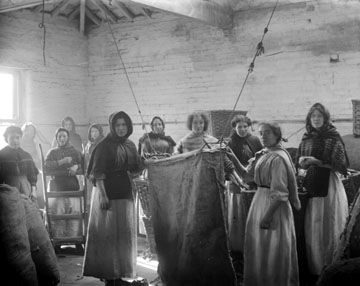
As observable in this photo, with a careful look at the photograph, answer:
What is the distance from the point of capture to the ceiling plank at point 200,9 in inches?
286

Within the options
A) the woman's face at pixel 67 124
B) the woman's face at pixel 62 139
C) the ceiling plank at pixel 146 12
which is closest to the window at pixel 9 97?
the woman's face at pixel 67 124

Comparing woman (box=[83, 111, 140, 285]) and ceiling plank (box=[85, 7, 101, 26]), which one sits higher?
ceiling plank (box=[85, 7, 101, 26])

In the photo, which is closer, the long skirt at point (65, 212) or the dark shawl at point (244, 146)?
the dark shawl at point (244, 146)

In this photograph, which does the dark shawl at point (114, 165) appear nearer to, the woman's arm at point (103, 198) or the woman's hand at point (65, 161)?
the woman's arm at point (103, 198)

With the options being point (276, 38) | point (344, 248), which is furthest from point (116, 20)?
point (344, 248)

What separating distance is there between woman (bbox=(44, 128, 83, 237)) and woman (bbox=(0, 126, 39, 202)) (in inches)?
16.3

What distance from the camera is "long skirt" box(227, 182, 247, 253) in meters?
5.42

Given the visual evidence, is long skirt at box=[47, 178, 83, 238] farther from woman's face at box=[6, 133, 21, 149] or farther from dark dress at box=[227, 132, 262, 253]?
dark dress at box=[227, 132, 262, 253]

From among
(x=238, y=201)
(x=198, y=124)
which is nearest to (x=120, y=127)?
(x=198, y=124)

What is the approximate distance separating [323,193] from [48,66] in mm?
6714

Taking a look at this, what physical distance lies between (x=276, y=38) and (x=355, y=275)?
645 cm

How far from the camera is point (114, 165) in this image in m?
4.75

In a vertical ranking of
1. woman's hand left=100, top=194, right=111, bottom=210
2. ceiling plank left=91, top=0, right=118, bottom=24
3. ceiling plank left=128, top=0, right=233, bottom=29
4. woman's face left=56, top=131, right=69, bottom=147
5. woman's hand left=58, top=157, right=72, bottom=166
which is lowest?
woman's hand left=100, top=194, right=111, bottom=210

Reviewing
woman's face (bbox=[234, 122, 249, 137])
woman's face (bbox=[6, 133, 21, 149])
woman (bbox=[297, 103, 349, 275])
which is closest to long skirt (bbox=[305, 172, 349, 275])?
woman (bbox=[297, 103, 349, 275])
